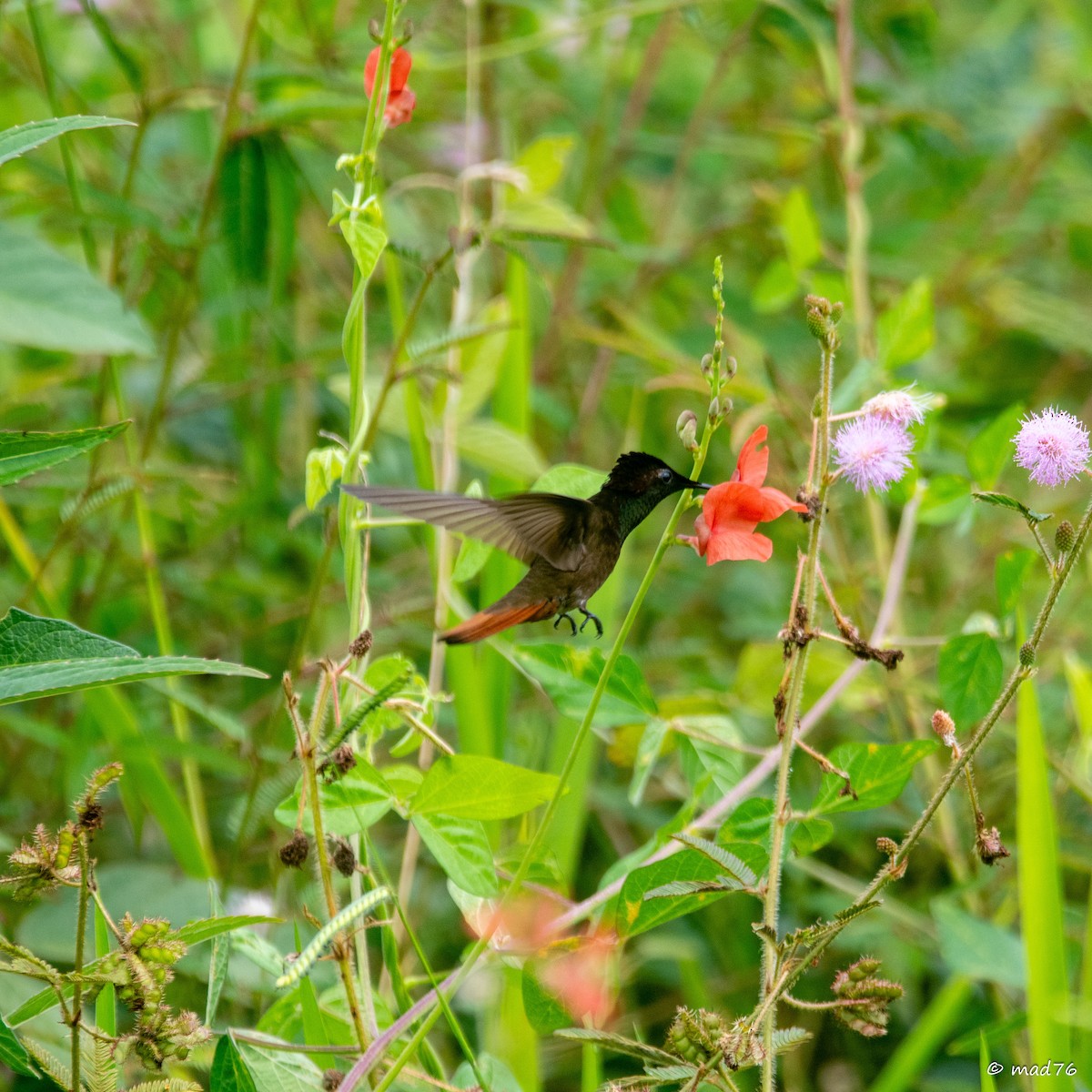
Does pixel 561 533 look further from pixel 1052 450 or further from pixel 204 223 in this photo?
pixel 204 223

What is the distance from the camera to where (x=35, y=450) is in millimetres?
745

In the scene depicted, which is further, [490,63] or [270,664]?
[490,63]

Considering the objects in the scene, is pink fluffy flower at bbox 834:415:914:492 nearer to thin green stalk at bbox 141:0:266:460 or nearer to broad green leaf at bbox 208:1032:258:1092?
broad green leaf at bbox 208:1032:258:1092

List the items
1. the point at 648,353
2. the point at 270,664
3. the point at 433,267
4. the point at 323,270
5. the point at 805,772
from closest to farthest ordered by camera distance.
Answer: the point at 433,267, the point at 648,353, the point at 270,664, the point at 805,772, the point at 323,270

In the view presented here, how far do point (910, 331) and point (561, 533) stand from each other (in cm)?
55

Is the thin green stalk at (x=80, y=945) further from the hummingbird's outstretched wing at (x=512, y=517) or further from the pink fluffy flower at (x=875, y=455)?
the pink fluffy flower at (x=875, y=455)

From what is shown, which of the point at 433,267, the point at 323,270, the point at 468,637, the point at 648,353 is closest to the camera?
the point at 468,637

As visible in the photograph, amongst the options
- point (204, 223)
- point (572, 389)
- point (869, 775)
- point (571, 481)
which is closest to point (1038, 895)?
point (869, 775)

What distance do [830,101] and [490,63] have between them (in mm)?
608

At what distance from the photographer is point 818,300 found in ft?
2.43

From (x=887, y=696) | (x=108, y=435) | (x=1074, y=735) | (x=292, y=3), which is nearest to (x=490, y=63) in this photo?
(x=292, y=3)

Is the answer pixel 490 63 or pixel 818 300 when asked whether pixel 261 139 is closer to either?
pixel 490 63

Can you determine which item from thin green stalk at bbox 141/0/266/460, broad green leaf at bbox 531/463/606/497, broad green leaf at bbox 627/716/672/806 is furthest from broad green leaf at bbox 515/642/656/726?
thin green stalk at bbox 141/0/266/460

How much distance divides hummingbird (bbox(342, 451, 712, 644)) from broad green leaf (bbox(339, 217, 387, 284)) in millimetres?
167
